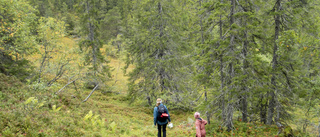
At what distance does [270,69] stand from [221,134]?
4.23m

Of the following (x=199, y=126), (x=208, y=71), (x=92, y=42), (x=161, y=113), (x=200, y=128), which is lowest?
(x=200, y=128)

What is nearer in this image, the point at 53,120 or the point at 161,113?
the point at 161,113

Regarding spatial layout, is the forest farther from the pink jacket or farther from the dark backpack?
the dark backpack

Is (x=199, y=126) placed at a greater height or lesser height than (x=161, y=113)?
lesser

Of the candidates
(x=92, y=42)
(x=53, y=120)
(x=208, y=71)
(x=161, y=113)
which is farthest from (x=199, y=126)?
(x=92, y=42)

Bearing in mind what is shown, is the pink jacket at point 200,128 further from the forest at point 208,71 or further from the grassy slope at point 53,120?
the grassy slope at point 53,120

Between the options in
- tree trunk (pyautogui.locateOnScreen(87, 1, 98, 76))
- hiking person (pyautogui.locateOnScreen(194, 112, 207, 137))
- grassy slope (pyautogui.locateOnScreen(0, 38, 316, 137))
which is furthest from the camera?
tree trunk (pyautogui.locateOnScreen(87, 1, 98, 76))

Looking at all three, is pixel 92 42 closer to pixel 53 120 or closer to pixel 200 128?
pixel 53 120

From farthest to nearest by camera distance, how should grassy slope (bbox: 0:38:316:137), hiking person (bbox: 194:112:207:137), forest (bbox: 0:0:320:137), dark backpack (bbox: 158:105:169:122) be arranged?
forest (bbox: 0:0:320:137), dark backpack (bbox: 158:105:169:122), hiking person (bbox: 194:112:207:137), grassy slope (bbox: 0:38:316:137)

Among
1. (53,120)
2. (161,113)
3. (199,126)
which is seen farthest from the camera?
(53,120)

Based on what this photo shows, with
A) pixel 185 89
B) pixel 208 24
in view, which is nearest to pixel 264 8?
pixel 208 24

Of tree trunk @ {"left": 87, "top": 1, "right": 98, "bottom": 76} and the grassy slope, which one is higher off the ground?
tree trunk @ {"left": 87, "top": 1, "right": 98, "bottom": 76}

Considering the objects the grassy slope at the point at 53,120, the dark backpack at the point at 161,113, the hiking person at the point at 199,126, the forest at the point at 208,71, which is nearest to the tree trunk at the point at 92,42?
the forest at the point at 208,71

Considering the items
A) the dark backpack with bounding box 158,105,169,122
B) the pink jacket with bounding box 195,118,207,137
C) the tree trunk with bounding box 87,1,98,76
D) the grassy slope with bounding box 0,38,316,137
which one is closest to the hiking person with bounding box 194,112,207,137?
the pink jacket with bounding box 195,118,207,137
